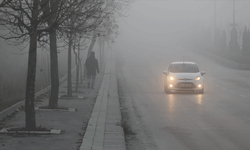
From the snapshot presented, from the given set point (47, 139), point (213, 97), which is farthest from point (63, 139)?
point (213, 97)

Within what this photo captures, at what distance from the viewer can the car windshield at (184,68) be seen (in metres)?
21.0

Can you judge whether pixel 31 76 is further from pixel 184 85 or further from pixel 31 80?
pixel 184 85

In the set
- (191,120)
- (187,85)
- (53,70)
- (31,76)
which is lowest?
(191,120)

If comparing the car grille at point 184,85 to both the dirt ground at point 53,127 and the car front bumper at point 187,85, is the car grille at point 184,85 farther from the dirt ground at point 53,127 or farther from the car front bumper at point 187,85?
the dirt ground at point 53,127

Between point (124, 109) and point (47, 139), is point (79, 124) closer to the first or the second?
point (47, 139)

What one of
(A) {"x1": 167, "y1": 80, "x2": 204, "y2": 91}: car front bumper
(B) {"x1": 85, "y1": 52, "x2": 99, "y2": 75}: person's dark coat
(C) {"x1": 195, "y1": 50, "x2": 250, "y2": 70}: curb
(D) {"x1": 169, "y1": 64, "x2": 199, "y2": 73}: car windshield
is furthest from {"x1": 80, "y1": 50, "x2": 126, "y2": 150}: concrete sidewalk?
(C) {"x1": 195, "y1": 50, "x2": 250, "y2": 70}: curb

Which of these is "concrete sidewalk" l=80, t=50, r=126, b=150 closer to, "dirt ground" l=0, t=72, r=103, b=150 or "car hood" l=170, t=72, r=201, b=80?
"dirt ground" l=0, t=72, r=103, b=150

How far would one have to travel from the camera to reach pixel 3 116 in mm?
10789

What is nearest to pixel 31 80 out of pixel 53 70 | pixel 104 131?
pixel 104 131

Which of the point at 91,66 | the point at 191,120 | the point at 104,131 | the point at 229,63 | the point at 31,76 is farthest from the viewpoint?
the point at 229,63

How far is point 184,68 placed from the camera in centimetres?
2128

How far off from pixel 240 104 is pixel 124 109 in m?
4.51

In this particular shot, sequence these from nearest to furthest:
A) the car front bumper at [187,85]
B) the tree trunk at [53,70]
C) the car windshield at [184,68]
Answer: the tree trunk at [53,70] < the car front bumper at [187,85] < the car windshield at [184,68]

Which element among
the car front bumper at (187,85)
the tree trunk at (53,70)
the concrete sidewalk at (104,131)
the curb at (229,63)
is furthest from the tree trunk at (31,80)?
the curb at (229,63)
